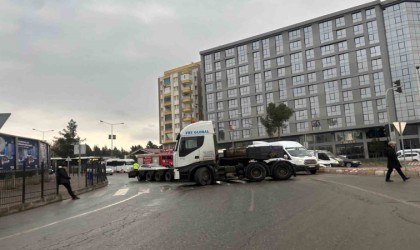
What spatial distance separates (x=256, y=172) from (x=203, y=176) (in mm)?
3351

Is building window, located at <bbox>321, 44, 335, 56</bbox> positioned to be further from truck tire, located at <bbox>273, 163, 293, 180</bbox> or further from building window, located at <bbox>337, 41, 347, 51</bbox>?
truck tire, located at <bbox>273, 163, 293, 180</bbox>

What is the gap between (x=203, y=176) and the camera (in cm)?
2172

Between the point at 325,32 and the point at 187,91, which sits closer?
the point at 325,32

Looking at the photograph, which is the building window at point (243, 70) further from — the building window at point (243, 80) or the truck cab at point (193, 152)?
the truck cab at point (193, 152)

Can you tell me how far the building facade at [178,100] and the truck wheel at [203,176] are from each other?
280 feet

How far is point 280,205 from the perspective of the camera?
10812 millimetres

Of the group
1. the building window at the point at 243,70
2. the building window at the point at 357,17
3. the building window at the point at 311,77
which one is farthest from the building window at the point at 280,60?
the building window at the point at 357,17

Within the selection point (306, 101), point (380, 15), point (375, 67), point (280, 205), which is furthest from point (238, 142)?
point (280, 205)

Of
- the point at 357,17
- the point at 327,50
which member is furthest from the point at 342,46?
the point at 357,17

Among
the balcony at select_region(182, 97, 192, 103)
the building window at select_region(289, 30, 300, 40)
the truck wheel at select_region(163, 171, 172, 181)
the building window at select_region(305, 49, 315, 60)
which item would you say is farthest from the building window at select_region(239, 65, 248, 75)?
the truck wheel at select_region(163, 171, 172, 181)

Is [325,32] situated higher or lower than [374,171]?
higher

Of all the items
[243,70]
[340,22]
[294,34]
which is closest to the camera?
[340,22]

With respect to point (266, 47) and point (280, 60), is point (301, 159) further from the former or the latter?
point (266, 47)

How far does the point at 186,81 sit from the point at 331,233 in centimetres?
10358
